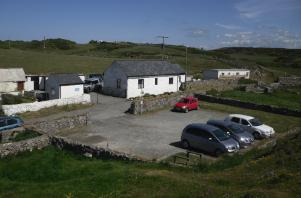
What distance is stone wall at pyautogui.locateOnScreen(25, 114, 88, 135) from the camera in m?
25.7

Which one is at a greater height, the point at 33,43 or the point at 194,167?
the point at 33,43

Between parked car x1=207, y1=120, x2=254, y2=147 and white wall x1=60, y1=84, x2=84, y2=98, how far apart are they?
18.6 m

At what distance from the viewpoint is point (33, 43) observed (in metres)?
119

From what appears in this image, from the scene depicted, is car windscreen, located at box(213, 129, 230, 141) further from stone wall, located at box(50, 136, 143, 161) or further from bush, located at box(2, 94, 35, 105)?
bush, located at box(2, 94, 35, 105)

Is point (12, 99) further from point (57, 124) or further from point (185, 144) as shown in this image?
point (185, 144)

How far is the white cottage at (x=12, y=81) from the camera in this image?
126 ft

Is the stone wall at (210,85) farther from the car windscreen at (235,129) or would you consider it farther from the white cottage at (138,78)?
the car windscreen at (235,129)

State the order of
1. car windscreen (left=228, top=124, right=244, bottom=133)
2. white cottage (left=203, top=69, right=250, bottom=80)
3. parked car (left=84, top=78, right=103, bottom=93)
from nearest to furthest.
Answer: car windscreen (left=228, top=124, right=244, bottom=133), parked car (left=84, top=78, right=103, bottom=93), white cottage (left=203, top=69, right=250, bottom=80)

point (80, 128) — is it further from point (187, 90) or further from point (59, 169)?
point (187, 90)

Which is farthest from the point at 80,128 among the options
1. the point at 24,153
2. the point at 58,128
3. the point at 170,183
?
the point at 170,183

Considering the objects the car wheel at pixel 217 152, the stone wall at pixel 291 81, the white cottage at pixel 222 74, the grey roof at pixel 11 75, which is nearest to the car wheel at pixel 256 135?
the car wheel at pixel 217 152

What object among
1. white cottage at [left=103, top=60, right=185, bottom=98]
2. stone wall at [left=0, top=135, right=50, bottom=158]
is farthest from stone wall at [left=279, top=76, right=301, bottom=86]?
stone wall at [left=0, top=135, right=50, bottom=158]

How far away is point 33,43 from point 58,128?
99.8 meters

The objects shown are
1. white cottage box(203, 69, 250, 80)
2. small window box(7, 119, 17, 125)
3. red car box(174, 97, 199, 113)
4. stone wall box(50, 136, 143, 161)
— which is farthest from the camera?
white cottage box(203, 69, 250, 80)
